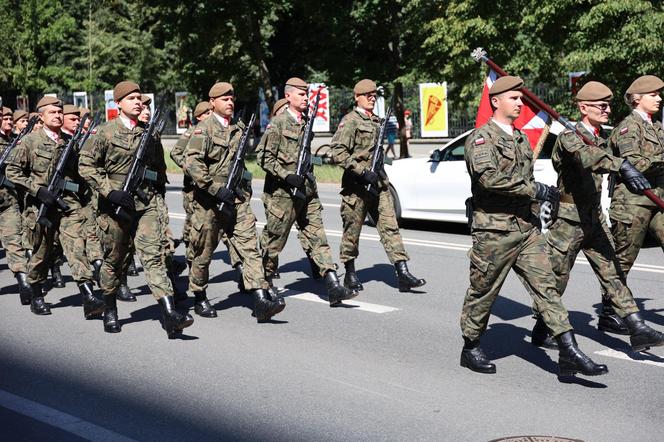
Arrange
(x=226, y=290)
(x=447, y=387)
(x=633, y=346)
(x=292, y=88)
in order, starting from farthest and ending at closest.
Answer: (x=226, y=290), (x=292, y=88), (x=633, y=346), (x=447, y=387)

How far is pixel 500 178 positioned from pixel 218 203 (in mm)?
2878

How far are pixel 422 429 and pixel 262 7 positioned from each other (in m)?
25.1

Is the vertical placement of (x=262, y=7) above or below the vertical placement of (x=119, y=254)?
above

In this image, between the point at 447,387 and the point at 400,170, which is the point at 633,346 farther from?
the point at 400,170

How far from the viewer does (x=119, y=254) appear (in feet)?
25.8

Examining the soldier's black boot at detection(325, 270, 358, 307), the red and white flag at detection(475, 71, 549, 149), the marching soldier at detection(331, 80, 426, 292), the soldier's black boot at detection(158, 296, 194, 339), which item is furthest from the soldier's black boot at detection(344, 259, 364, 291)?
the soldier's black boot at detection(158, 296, 194, 339)

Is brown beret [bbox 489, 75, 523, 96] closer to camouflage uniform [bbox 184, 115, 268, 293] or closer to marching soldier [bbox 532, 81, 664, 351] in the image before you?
marching soldier [bbox 532, 81, 664, 351]

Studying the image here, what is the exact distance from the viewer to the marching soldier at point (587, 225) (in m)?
6.67

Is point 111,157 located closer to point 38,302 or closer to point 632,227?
point 38,302

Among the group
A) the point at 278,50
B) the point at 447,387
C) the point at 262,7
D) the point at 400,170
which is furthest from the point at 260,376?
the point at 278,50

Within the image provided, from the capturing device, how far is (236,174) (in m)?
8.17

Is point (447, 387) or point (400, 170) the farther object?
point (400, 170)

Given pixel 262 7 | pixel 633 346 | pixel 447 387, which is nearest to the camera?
pixel 447 387

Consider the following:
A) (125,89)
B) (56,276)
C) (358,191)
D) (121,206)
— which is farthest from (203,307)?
(56,276)
